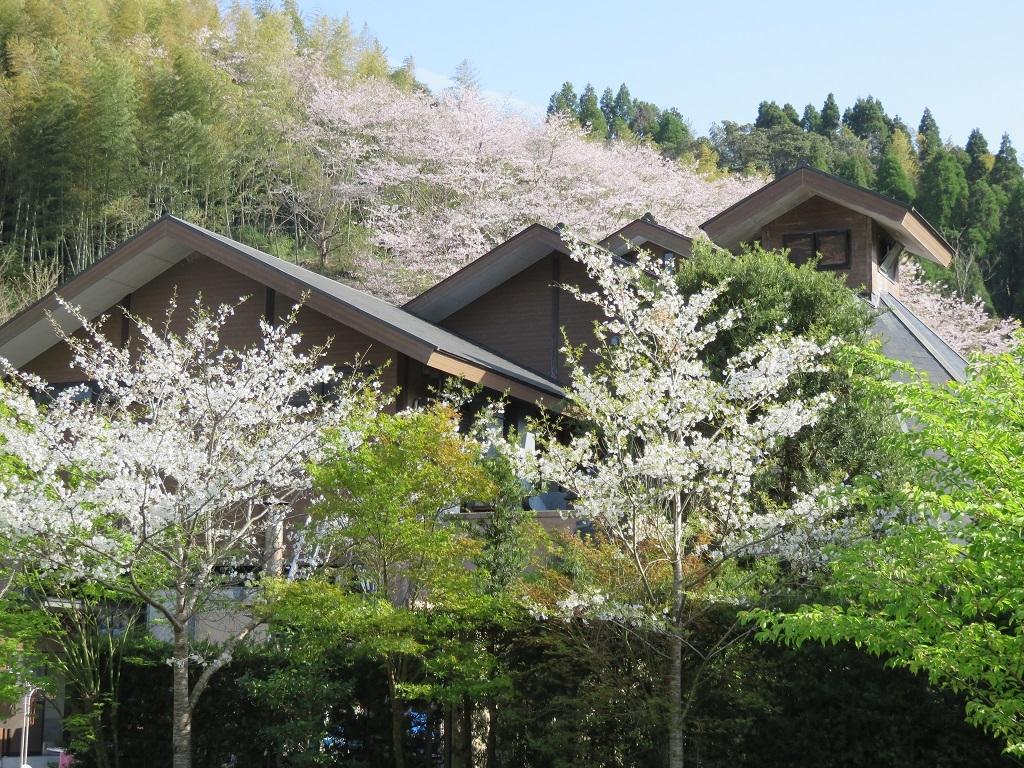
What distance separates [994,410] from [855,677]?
2.21 metres

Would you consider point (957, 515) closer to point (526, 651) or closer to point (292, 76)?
point (526, 651)

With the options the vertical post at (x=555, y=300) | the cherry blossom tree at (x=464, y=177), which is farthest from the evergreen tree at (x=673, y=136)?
the vertical post at (x=555, y=300)

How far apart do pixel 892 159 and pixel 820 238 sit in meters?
22.3

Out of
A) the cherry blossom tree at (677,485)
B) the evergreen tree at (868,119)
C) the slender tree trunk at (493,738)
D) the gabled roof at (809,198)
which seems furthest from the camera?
the evergreen tree at (868,119)

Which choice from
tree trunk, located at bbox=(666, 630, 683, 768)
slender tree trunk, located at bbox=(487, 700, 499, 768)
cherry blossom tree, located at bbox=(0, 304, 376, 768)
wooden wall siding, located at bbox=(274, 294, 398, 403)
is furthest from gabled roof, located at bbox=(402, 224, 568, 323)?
tree trunk, located at bbox=(666, 630, 683, 768)

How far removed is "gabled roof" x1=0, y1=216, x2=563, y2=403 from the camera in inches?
494

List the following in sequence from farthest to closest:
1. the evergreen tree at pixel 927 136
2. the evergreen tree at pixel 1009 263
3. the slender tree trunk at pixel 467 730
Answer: the evergreen tree at pixel 927 136 → the evergreen tree at pixel 1009 263 → the slender tree trunk at pixel 467 730

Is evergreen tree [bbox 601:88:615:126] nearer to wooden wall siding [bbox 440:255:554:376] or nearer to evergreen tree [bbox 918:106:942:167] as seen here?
evergreen tree [bbox 918:106:942:167]

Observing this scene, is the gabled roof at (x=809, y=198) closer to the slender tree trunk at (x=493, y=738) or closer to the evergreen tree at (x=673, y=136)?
the slender tree trunk at (x=493, y=738)

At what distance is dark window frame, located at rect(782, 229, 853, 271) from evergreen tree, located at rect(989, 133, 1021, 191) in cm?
2467

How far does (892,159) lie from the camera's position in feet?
115

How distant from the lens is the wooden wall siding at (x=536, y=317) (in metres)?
15.1

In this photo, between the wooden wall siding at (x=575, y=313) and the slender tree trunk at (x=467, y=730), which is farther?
the wooden wall siding at (x=575, y=313)

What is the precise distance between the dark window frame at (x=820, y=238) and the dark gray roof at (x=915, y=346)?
71cm
